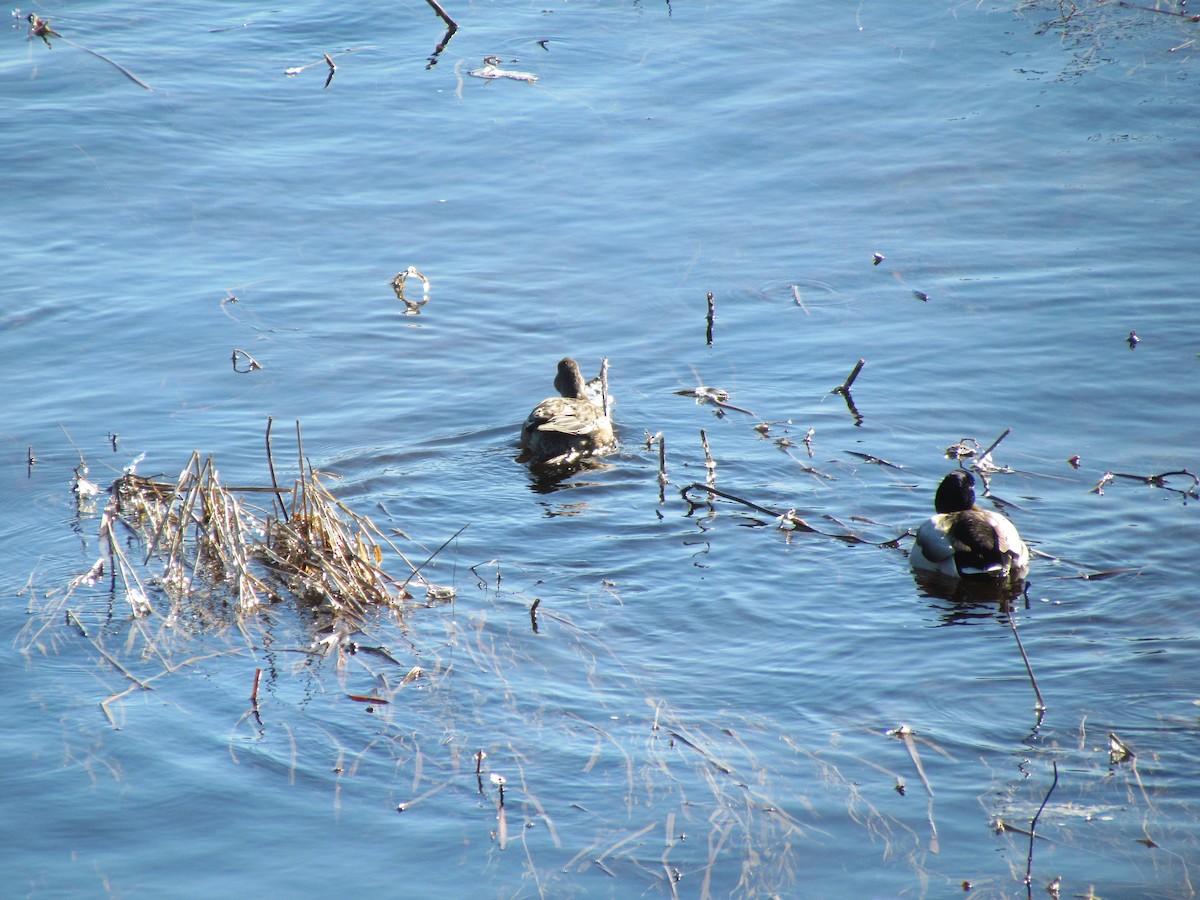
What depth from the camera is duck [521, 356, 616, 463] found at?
9383 mm

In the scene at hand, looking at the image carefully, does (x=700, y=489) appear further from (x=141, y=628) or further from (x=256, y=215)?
(x=256, y=215)

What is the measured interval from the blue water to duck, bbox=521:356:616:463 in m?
0.25

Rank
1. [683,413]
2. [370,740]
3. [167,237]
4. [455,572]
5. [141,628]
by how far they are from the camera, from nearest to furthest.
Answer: [370,740], [141,628], [455,572], [683,413], [167,237]

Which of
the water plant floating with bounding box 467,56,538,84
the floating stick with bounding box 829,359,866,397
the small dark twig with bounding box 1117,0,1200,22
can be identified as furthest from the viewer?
the small dark twig with bounding box 1117,0,1200,22

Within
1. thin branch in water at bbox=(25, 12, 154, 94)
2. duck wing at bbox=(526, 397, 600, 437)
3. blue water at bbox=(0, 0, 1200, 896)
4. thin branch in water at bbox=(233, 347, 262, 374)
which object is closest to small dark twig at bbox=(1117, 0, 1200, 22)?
blue water at bbox=(0, 0, 1200, 896)

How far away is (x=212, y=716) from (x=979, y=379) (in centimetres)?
658

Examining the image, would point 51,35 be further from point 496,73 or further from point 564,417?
point 564,417

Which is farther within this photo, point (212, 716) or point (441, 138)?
point (441, 138)

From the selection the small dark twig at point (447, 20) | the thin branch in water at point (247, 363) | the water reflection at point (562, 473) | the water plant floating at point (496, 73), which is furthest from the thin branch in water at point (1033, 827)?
the small dark twig at point (447, 20)

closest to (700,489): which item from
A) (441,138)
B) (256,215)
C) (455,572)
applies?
(455,572)

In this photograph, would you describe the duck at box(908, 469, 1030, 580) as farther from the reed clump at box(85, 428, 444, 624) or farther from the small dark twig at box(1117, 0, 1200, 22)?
the small dark twig at box(1117, 0, 1200, 22)

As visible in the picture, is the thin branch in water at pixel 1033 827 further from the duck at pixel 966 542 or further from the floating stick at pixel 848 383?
the floating stick at pixel 848 383

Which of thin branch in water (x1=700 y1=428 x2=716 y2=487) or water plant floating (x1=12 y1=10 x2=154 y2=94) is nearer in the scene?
thin branch in water (x1=700 y1=428 x2=716 y2=487)

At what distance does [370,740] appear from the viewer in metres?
5.96
